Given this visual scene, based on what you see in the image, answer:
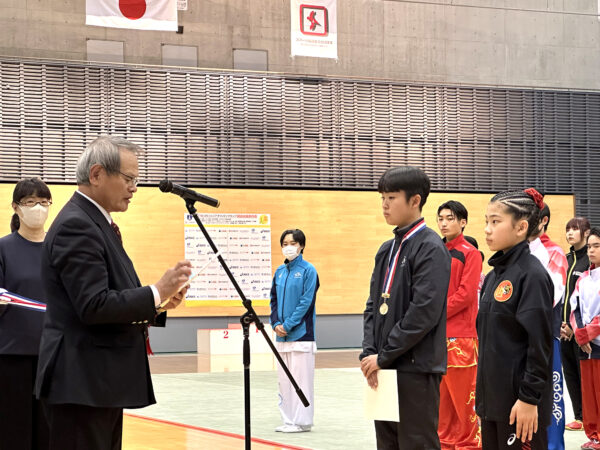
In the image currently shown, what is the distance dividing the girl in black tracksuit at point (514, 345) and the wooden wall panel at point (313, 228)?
1189 cm

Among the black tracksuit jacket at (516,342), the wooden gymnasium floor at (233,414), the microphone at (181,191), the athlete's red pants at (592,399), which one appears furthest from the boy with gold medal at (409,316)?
the athlete's red pants at (592,399)

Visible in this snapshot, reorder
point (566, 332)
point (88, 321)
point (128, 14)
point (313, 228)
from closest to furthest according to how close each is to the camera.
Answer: point (88, 321) < point (566, 332) < point (128, 14) < point (313, 228)

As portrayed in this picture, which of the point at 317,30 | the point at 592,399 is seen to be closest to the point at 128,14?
the point at 317,30

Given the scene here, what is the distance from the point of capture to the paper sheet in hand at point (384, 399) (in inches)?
143

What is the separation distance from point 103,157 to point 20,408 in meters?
1.72

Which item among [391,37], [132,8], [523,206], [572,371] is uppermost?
[391,37]

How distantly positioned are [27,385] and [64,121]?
38.2 ft

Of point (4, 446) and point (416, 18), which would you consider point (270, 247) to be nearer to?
point (416, 18)

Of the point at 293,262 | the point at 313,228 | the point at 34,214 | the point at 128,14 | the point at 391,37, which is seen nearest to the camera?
the point at 34,214

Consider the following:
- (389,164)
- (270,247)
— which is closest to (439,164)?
(389,164)

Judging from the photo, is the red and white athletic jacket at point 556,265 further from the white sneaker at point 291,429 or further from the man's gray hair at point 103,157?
the man's gray hair at point 103,157

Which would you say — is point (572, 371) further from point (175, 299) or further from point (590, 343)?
point (175, 299)

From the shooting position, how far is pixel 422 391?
3707 millimetres

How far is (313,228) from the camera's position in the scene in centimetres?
1644
